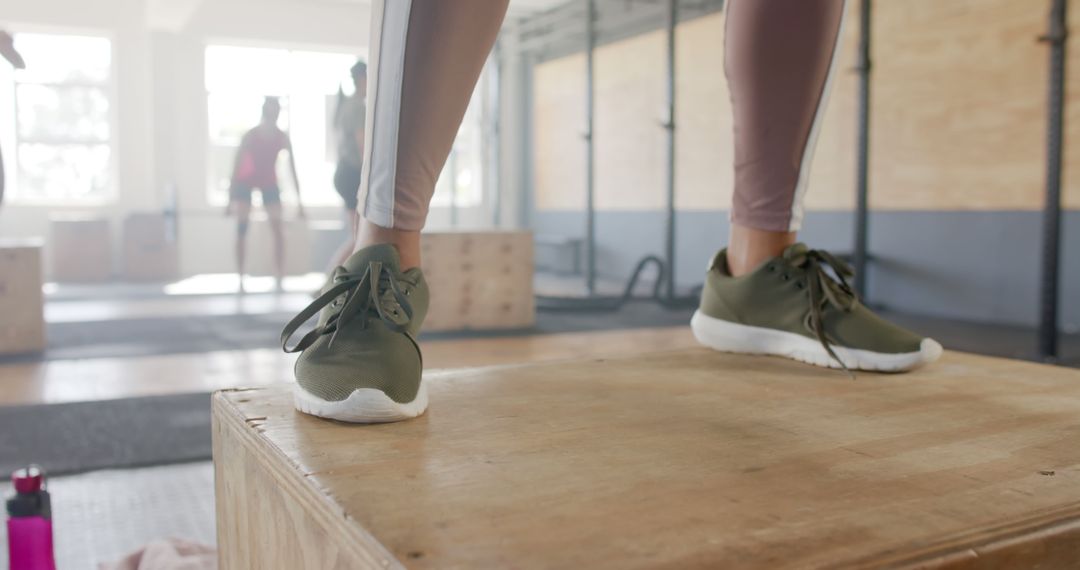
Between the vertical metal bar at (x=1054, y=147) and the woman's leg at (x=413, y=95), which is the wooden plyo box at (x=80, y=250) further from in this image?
the woman's leg at (x=413, y=95)

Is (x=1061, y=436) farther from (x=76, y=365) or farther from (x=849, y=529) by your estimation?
(x=76, y=365)

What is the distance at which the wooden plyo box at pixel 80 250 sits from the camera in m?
6.74

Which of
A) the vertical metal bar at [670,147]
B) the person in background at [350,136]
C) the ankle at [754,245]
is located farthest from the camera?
the vertical metal bar at [670,147]

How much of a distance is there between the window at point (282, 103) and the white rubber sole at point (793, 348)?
23.1ft

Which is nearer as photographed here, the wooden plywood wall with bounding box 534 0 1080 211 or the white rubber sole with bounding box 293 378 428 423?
the white rubber sole with bounding box 293 378 428 423

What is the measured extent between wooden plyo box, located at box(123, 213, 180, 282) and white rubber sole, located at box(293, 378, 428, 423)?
6.65 m

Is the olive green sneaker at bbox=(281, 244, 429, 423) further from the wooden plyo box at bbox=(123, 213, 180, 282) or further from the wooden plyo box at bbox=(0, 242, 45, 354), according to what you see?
the wooden plyo box at bbox=(123, 213, 180, 282)

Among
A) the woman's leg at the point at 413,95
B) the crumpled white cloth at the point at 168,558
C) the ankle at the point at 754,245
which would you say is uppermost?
the woman's leg at the point at 413,95

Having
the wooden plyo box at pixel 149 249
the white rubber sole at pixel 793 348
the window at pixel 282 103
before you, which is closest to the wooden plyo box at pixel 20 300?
the white rubber sole at pixel 793 348

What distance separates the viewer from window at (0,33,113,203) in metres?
7.23

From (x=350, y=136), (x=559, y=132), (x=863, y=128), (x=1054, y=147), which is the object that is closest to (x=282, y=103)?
(x=559, y=132)

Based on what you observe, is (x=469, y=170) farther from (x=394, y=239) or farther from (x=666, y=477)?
(x=666, y=477)

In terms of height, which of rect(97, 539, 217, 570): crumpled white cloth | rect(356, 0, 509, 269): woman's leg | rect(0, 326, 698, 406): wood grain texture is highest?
rect(356, 0, 509, 269): woman's leg

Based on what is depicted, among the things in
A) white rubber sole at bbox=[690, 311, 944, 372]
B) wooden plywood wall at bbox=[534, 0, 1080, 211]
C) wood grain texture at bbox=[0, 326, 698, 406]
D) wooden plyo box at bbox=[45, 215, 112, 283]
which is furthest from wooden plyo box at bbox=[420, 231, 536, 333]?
wooden plyo box at bbox=[45, 215, 112, 283]
